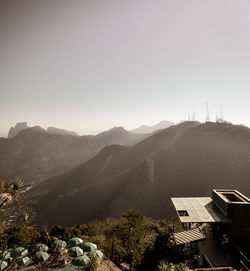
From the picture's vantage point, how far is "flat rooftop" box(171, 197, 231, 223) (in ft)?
61.6

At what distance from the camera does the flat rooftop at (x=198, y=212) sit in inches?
739

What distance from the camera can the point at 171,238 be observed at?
62.8 feet

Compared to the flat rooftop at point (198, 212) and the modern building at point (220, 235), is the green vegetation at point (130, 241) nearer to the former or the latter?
the modern building at point (220, 235)

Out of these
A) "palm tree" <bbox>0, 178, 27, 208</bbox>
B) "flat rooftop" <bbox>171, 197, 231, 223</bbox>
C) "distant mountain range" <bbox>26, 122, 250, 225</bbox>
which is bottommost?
"distant mountain range" <bbox>26, 122, 250, 225</bbox>

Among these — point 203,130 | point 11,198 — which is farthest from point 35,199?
point 11,198

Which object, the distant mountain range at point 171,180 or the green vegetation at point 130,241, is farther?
the distant mountain range at point 171,180

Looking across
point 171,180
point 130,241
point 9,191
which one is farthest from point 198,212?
point 171,180

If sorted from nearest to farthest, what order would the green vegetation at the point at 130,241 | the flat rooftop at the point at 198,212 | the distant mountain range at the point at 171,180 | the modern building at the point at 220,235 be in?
the modern building at the point at 220,235, the flat rooftop at the point at 198,212, the green vegetation at the point at 130,241, the distant mountain range at the point at 171,180

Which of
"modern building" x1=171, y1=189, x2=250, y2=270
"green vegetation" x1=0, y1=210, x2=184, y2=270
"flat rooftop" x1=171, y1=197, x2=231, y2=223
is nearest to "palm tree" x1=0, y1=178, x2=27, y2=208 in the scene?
"green vegetation" x1=0, y1=210, x2=184, y2=270

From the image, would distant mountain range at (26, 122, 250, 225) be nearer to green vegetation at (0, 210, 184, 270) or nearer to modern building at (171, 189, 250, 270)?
green vegetation at (0, 210, 184, 270)

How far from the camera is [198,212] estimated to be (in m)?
21.0

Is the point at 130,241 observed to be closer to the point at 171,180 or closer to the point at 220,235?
the point at 220,235

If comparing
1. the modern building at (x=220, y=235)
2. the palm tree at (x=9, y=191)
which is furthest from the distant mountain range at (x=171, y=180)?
the palm tree at (x=9, y=191)

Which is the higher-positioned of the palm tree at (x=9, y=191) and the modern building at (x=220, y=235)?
the palm tree at (x=9, y=191)
